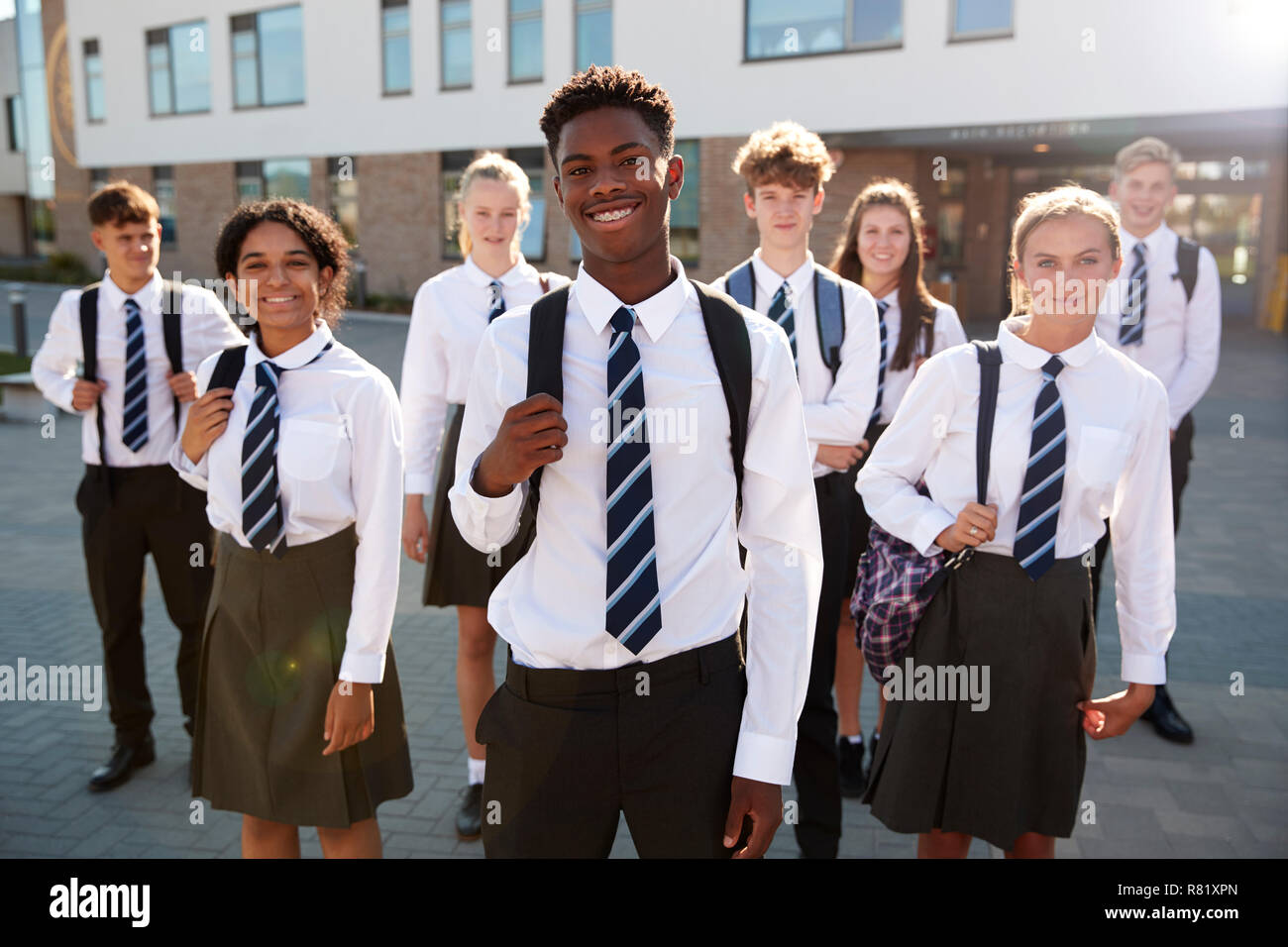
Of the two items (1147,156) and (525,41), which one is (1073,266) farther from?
(525,41)

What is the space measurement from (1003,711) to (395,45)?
981 inches

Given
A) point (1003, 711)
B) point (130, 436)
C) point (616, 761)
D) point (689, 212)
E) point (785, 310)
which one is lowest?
point (1003, 711)

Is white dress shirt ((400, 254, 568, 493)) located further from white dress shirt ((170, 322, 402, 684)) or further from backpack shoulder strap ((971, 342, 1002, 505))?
backpack shoulder strap ((971, 342, 1002, 505))

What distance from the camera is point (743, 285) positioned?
12.9ft

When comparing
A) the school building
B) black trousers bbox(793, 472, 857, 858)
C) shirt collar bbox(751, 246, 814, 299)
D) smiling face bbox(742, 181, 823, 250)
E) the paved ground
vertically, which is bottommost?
the paved ground

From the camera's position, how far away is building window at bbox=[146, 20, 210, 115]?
28109 millimetres

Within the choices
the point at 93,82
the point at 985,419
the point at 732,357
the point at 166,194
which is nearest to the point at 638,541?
the point at 732,357

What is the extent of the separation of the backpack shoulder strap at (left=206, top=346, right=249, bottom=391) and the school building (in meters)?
16.5

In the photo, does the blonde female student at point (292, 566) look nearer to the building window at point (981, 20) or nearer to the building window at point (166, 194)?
the building window at point (981, 20)

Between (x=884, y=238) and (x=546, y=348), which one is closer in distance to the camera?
(x=546, y=348)

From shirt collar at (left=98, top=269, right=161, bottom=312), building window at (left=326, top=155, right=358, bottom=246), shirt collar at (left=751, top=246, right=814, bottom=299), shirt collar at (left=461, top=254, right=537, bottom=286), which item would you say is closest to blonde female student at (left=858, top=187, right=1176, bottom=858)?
shirt collar at (left=751, top=246, right=814, bottom=299)

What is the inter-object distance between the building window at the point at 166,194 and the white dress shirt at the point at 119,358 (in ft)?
92.7

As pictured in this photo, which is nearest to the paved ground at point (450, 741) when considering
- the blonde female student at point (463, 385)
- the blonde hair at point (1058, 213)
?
the blonde female student at point (463, 385)
